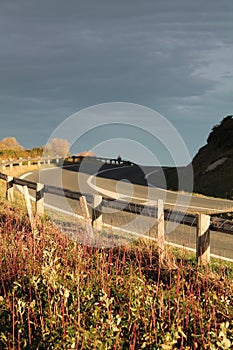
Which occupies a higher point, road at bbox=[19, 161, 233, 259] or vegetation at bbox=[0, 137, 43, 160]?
vegetation at bbox=[0, 137, 43, 160]

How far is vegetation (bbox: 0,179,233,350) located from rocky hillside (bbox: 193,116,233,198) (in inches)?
726

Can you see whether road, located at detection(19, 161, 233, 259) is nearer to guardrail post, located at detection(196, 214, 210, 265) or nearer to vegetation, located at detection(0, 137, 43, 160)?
guardrail post, located at detection(196, 214, 210, 265)

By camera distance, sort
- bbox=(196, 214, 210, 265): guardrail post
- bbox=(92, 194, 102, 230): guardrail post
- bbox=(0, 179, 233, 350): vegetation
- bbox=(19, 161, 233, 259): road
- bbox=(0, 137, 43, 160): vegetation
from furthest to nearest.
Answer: bbox=(0, 137, 43, 160): vegetation, bbox=(19, 161, 233, 259): road, bbox=(92, 194, 102, 230): guardrail post, bbox=(196, 214, 210, 265): guardrail post, bbox=(0, 179, 233, 350): vegetation

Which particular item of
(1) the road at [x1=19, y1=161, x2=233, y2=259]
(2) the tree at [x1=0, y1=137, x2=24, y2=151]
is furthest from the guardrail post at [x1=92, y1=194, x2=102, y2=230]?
(2) the tree at [x1=0, y1=137, x2=24, y2=151]

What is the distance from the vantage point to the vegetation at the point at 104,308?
215 inches

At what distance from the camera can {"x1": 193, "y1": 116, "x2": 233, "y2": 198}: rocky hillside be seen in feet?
93.9

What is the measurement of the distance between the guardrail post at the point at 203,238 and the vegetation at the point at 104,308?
0.32 metres

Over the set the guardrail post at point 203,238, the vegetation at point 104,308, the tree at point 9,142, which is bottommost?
the vegetation at point 104,308

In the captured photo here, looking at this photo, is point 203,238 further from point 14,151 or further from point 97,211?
point 14,151

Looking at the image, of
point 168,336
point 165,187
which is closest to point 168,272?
point 168,336

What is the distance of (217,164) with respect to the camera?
3450cm

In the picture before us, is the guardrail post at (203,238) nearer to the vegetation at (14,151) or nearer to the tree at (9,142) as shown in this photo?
the vegetation at (14,151)

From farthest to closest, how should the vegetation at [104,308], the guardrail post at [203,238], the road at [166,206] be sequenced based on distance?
1. the road at [166,206]
2. the guardrail post at [203,238]
3. the vegetation at [104,308]

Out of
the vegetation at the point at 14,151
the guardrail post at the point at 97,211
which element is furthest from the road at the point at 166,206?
the vegetation at the point at 14,151
